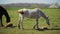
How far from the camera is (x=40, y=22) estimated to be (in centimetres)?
186

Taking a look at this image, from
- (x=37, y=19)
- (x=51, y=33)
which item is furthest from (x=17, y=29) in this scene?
Answer: (x=51, y=33)

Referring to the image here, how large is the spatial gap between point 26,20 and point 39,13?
0.68 feet

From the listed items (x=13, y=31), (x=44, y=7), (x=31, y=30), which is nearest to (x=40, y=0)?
(x=44, y=7)

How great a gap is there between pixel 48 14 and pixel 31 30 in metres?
0.32

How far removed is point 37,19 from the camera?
187 centimetres

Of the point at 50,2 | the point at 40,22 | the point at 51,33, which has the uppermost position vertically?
the point at 50,2

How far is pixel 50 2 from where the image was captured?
188cm

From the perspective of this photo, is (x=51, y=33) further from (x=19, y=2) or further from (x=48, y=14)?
(x=19, y=2)

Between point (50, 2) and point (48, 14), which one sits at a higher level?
point (50, 2)

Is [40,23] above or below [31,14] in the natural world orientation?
below

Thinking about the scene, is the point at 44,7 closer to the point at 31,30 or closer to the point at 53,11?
the point at 53,11

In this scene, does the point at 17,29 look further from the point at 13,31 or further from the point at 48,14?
the point at 48,14

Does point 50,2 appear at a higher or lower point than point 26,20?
higher

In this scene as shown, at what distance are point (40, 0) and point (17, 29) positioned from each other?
1.68 ft
